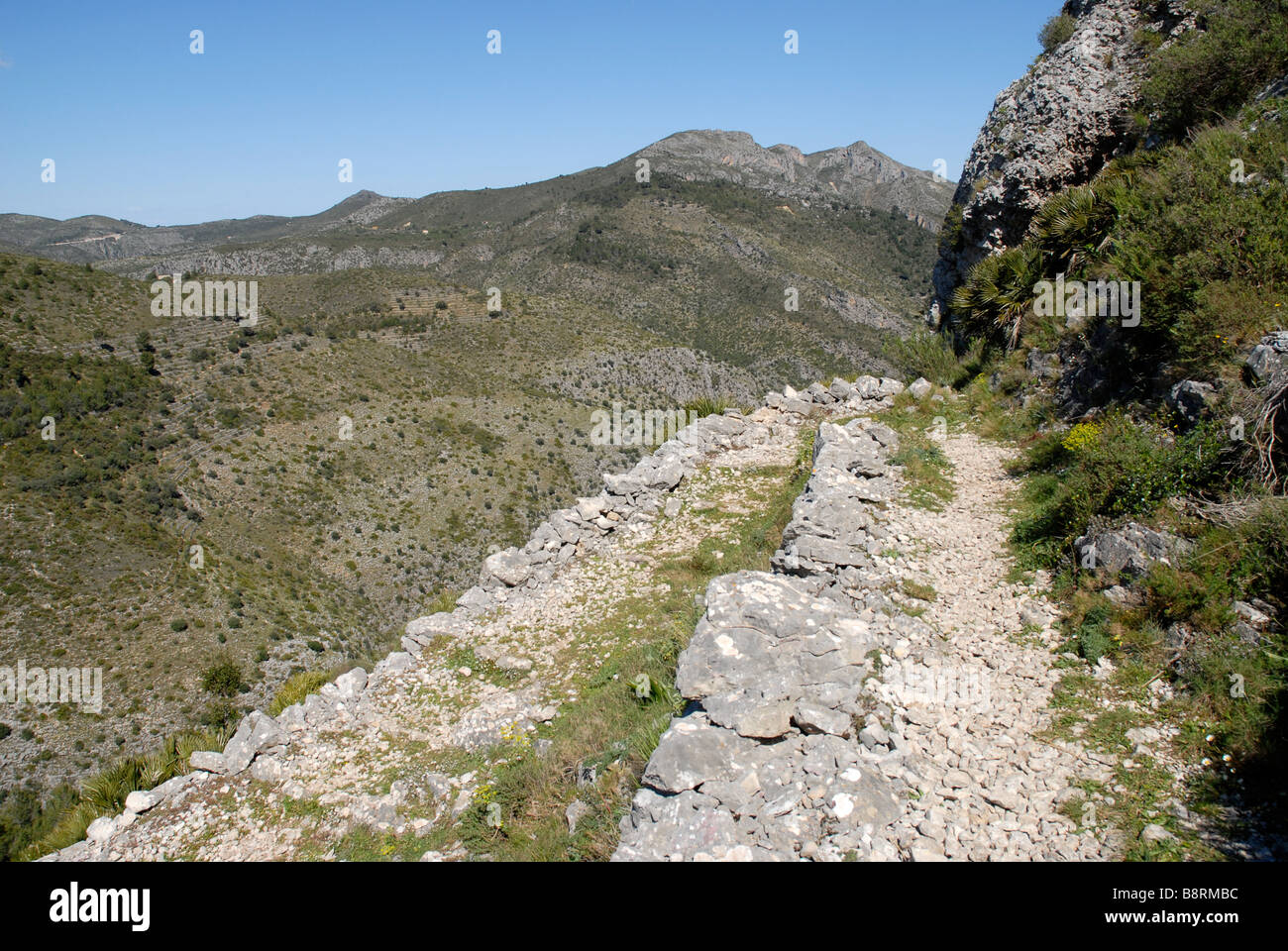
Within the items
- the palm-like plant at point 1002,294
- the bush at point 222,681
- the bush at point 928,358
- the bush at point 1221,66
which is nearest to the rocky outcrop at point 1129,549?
the palm-like plant at point 1002,294

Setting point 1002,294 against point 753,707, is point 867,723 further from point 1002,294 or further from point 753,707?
point 1002,294

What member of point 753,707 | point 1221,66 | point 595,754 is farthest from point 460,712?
point 1221,66

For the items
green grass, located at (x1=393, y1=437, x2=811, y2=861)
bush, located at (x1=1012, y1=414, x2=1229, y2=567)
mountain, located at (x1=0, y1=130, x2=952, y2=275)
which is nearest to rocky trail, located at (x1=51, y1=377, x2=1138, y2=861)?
green grass, located at (x1=393, y1=437, x2=811, y2=861)

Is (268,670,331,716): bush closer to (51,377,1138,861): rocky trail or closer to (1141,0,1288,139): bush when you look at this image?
(51,377,1138,861): rocky trail

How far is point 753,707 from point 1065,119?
16.0 metres

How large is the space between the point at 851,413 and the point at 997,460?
440 centimetres

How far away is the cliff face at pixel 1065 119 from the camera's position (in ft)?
45.0

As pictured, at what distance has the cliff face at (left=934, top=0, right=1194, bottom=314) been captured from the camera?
Result: 13.7 m

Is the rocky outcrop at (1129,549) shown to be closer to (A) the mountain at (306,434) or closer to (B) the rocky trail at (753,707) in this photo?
(B) the rocky trail at (753,707)

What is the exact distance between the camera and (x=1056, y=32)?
1611cm

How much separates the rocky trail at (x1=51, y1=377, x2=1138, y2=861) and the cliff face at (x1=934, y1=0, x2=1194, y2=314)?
817 cm

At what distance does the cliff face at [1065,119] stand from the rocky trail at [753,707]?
817cm
